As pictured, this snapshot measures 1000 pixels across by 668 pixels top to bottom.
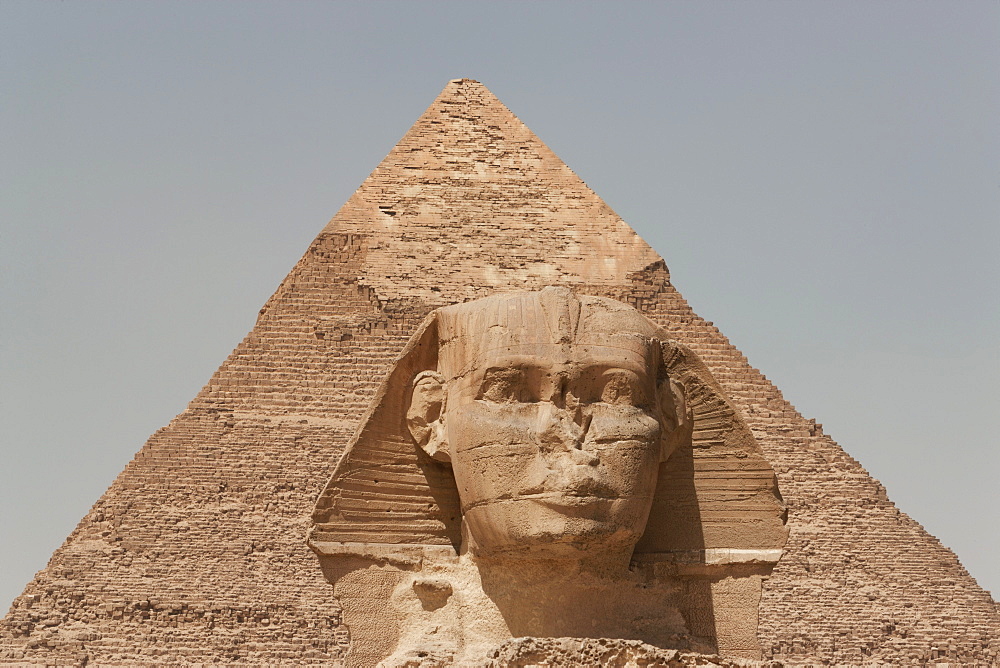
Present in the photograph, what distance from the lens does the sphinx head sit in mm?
5523

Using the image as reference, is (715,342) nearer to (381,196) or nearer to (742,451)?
(381,196)

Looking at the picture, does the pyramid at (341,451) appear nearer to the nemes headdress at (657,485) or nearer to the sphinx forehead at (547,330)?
the nemes headdress at (657,485)

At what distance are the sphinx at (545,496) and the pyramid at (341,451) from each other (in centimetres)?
5783

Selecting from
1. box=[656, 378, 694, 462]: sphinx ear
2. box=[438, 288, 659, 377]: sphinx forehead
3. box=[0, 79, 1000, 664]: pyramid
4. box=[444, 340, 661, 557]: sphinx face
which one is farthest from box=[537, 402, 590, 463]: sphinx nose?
box=[0, 79, 1000, 664]: pyramid

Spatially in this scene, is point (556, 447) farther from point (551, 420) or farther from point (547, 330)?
point (547, 330)

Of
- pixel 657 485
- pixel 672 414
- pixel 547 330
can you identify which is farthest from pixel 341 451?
pixel 547 330

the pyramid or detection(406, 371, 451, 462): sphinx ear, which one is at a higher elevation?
the pyramid

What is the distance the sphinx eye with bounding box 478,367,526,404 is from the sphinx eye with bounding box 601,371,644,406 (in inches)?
6.8

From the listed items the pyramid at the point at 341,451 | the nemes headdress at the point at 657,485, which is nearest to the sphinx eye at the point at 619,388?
the nemes headdress at the point at 657,485

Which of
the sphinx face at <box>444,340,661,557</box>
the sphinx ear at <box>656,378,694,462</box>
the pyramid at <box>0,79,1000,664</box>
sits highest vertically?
the pyramid at <box>0,79,1000,664</box>

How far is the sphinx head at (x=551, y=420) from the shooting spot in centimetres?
552

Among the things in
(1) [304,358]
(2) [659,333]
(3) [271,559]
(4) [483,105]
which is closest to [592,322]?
(2) [659,333]

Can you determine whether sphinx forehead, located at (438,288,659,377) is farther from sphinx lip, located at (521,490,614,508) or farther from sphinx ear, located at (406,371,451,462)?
sphinx lip, located at (521,490,614,508)

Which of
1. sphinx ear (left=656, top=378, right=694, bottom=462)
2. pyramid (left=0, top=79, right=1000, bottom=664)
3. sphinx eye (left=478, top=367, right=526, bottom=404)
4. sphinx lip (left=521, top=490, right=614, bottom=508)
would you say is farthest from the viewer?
pyramid (left=0, top=79, right=1000, bottom=664)
